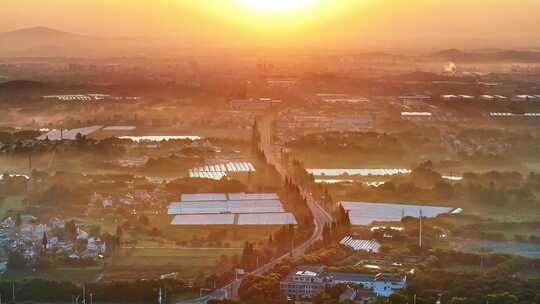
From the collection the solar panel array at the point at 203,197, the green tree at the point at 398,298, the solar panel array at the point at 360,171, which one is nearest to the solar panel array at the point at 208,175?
the solar panel array at the point at 203,197

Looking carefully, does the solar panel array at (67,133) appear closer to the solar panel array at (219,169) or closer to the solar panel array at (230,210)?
the solar panel array at (219,169)

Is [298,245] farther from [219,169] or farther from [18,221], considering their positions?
[219,169]

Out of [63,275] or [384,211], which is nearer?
[63,275]

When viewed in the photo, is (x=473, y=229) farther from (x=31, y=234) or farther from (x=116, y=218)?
(x=31, y=234)

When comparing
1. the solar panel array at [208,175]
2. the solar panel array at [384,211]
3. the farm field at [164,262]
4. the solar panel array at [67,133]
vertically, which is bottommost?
the farm field at [164,262]

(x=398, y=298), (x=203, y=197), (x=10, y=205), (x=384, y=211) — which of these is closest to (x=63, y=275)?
(x=10, y=205)
